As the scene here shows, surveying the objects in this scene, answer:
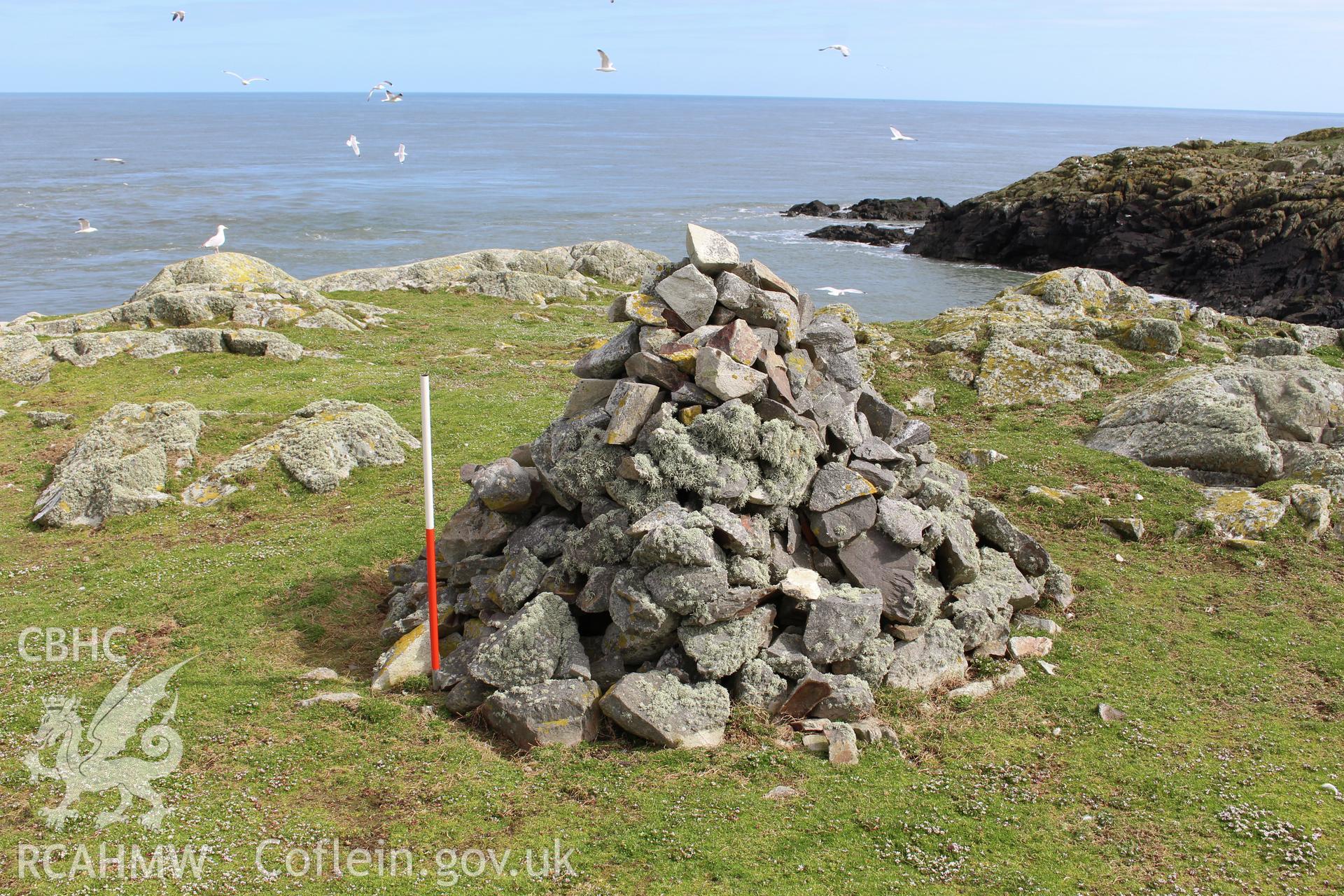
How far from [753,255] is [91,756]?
183ft

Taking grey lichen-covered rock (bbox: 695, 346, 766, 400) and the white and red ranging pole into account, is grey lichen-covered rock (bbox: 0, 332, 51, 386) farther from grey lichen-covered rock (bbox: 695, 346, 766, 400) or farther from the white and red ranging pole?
grey lichen-covered rock (bbox: 695, 346, 766, 400)

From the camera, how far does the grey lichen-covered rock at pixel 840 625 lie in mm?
10188

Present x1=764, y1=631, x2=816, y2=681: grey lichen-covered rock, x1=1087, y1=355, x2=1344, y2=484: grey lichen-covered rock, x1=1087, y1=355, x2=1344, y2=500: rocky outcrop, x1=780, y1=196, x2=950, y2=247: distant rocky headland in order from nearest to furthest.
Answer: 1. x1=764, y1=631, x2=816, y2=681: grey lichen-covered rock
2. x1=1087, y1=355, x2=1344, y2=500: rocky outcrop
3. x1=1087, y1=355, x2=1344, y2=484: grey lichen-covered rock
4. x1=780, y1=196, x2=950, y2=247: distant rocky headland

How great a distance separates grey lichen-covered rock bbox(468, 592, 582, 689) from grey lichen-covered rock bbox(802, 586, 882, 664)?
270 centimetres

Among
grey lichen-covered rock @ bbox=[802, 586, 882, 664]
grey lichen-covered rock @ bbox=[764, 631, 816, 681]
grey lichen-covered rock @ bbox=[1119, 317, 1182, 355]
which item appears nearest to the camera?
grey lichen-covered rock @ bbox=[764, 631, 816, 681]

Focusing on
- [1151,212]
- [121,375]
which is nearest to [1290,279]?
[1151,212]

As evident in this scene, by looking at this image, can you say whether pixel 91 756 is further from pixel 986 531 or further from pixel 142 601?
pixel 986 531

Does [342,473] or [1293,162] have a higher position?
[1293,162]

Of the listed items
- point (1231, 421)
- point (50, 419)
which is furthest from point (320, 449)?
point (1231, 421)

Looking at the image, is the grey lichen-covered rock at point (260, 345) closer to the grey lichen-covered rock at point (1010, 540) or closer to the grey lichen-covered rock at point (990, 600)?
the grey lichen-covered rock at point (1010, 540)

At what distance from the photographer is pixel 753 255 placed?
6125 cm

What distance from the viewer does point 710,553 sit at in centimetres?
982

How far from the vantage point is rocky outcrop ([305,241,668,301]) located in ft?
118

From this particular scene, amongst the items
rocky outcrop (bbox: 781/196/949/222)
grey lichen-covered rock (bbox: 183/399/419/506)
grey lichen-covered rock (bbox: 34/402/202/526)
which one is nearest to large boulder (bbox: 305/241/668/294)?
grey lichen-covered rock (bbox: 183/399/419/506)
